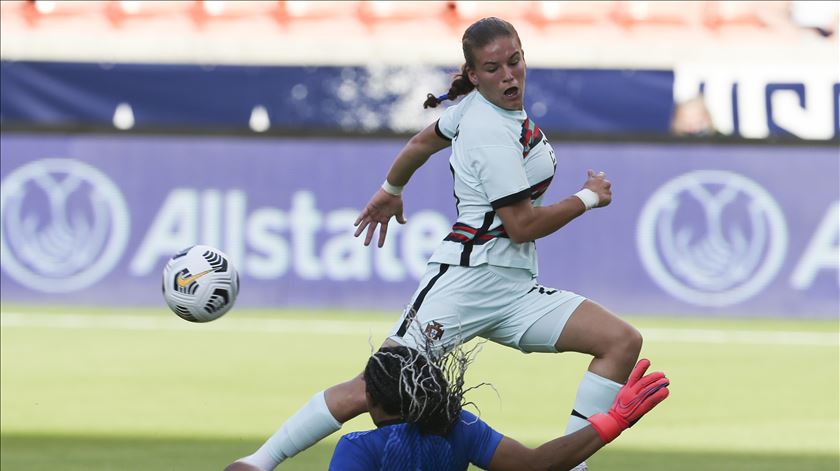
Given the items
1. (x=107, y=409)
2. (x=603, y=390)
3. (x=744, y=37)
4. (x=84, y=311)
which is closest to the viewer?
(x=603, y=390)

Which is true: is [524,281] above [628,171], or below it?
below

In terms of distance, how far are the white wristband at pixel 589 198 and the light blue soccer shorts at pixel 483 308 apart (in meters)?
0.38

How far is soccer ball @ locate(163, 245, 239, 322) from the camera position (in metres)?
6.29

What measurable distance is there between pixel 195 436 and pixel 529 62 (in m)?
10.3

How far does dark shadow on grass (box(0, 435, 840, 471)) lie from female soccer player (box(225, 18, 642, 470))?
135 centimetres

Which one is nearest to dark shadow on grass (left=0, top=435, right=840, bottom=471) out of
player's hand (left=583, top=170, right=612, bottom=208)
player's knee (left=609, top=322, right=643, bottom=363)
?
player's knee (left=609, top=322, right=643, bottom=363)

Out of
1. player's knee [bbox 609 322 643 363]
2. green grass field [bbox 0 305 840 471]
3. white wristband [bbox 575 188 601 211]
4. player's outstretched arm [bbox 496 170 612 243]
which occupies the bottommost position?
green grass field [bbox 0 305 840 471]

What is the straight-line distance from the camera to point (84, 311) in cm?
1401

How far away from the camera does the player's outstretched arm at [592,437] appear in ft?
14.9

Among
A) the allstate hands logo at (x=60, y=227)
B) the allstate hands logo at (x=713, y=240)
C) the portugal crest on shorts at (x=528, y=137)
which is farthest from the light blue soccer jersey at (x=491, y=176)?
the allstate hands logo at (x=60, y=227)

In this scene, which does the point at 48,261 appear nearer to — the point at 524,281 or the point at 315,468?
the point at 315,468

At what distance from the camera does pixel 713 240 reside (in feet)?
45.3

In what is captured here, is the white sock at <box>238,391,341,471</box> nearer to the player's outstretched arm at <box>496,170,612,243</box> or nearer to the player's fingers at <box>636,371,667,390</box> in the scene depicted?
the player's outstretched arm at <box>496,170,612,243</box>

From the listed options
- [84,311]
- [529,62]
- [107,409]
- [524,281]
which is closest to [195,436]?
[107,409]
